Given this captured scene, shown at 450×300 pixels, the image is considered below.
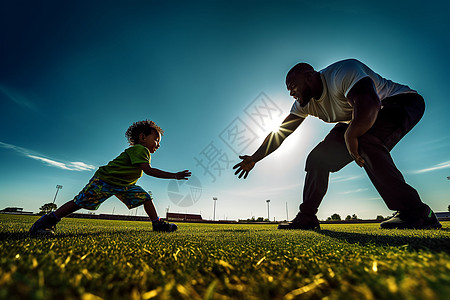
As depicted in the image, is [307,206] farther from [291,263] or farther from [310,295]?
[310,295]

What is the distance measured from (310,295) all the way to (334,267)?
0.28 m

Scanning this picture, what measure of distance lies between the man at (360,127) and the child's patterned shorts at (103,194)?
242 cm

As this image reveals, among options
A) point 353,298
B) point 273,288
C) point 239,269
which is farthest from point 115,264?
point 353,298

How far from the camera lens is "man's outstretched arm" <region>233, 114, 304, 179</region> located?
3490 millimetres

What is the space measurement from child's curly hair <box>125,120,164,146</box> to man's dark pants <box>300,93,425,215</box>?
117 inches

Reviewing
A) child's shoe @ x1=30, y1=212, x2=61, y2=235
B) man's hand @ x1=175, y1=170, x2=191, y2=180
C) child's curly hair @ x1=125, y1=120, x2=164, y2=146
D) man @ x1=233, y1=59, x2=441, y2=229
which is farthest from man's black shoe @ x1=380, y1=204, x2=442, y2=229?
child's curly hair @ x1=125, y1=120, x2=164, y2=146

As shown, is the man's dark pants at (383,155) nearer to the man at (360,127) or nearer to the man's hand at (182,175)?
the man at (360,127)

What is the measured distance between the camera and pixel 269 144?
3492 mm

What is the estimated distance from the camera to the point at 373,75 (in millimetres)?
2385

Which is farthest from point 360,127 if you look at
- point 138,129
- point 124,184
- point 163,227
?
point 138,129

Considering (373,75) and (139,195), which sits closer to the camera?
(373,75)

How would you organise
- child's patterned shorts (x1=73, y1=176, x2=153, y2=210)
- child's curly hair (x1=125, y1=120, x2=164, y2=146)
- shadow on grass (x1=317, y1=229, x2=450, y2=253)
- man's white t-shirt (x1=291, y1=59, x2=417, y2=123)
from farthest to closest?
1. child's curly hair (x1=125, y1=120, x2=164, y2=146)
2. child's patterned shorts (x1=73, y1=176, x2=153, y2=210)
3. man's white t-shirt (x1=291, y1=59, x2=417, y2=123)
4. shadow on grass (x1=317, y1=229, x2=450, y2=253)

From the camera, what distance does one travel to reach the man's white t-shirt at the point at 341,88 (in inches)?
87.6

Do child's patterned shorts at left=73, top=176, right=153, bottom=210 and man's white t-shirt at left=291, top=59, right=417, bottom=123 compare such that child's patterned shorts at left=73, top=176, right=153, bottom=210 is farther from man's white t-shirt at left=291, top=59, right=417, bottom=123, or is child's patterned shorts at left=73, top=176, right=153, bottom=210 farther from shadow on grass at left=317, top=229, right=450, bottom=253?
man's white t-shirt at left=291, top=59, right=417, bottom=123
